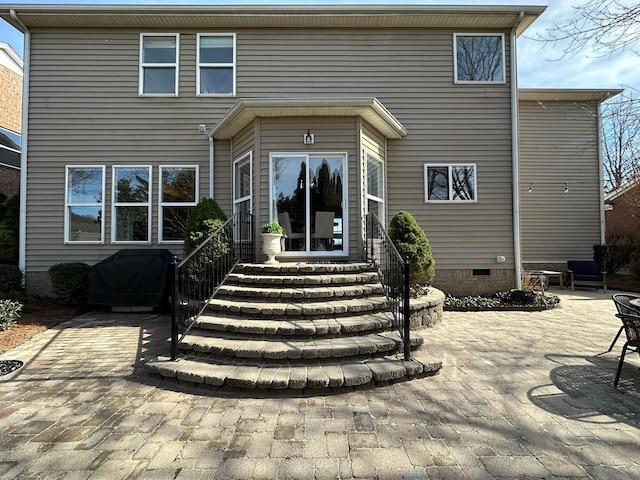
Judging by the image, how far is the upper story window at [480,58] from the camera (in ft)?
24.9

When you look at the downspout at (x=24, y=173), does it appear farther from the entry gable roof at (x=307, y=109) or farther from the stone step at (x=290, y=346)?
the stone step at (x=290, y=346)

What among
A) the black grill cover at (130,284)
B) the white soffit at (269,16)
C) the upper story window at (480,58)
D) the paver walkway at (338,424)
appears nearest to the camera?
the paver walkway at (338,424)

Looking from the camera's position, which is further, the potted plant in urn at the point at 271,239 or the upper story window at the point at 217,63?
the upper story window at the point at 217,63

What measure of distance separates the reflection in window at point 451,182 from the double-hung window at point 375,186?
1.24m

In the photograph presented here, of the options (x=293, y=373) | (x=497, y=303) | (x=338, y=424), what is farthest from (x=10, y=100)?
(x=497, y=303)

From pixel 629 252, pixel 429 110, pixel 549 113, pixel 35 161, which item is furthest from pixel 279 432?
pixel 629 252

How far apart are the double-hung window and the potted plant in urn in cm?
215

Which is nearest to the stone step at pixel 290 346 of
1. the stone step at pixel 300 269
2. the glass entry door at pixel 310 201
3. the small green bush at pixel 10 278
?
the stone step at pixel 300 269

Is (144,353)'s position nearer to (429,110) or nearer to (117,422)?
(117,422)

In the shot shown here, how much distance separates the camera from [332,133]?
6.15m

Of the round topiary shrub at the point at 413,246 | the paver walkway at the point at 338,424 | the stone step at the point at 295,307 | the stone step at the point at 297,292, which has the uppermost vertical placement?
the round topiary shrub at the point at 413,246

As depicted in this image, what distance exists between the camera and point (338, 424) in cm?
250

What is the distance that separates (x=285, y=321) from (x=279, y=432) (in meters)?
1.76

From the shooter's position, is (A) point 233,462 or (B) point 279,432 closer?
(A) point 233,462
